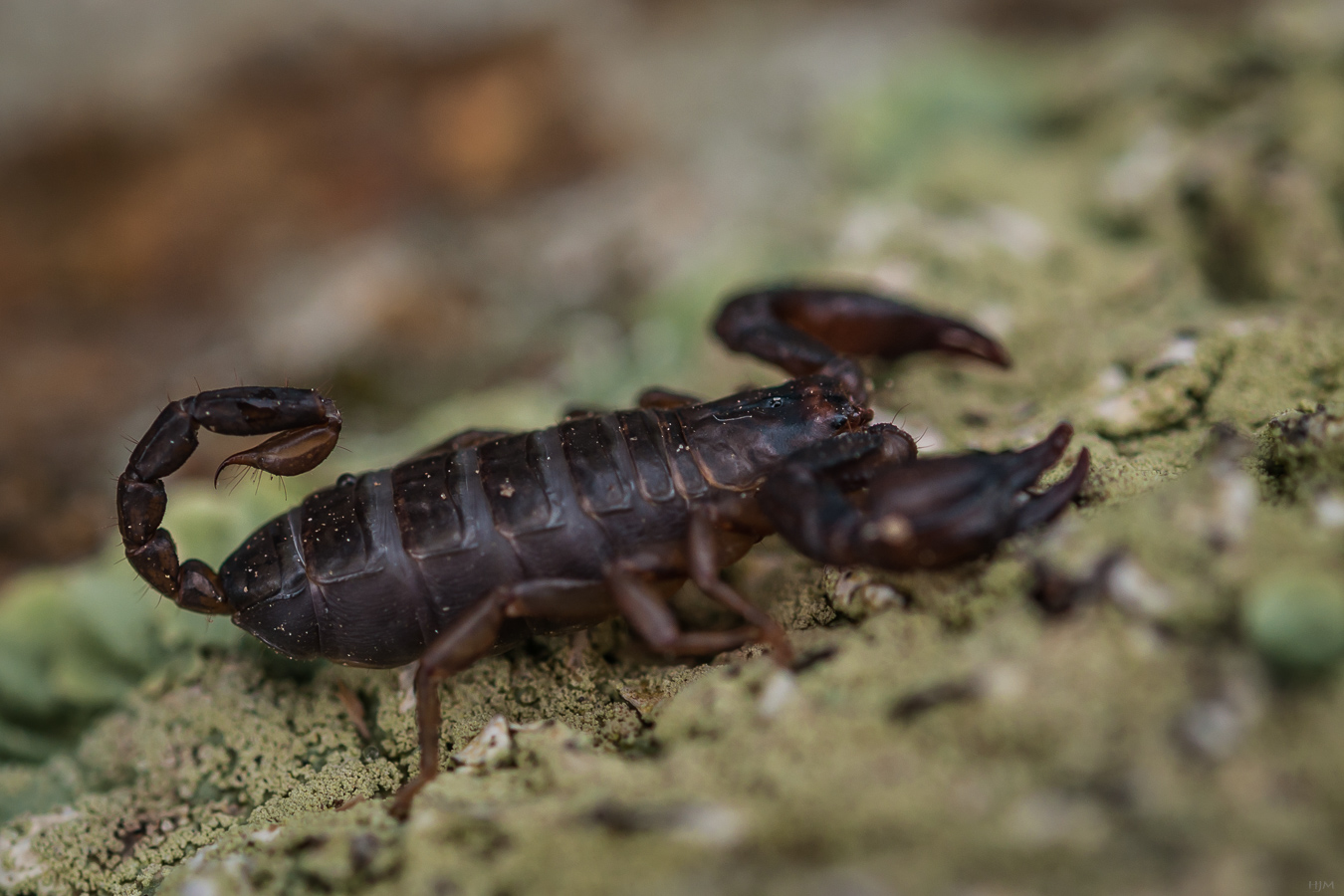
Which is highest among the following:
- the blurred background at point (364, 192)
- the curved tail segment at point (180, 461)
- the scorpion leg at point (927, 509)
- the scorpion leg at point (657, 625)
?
the blurred background at point (364, 192)

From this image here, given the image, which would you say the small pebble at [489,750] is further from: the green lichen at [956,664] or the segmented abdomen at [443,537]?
the segmented abdomen at [443,537]

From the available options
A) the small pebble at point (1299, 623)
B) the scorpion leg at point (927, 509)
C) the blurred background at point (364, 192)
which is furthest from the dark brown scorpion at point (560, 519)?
the blurred background at point (364, 192)

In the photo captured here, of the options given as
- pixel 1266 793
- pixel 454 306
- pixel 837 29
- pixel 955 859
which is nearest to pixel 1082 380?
pixel 1266 793

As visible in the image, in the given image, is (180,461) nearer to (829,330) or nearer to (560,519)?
(560,519)

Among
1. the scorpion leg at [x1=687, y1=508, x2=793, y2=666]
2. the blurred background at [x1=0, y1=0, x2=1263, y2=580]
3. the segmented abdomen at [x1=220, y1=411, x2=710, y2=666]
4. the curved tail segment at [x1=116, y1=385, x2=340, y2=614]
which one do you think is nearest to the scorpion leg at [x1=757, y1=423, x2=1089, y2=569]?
the scorpion leg at [x1=687, y1=508, x2=793, y2=666]

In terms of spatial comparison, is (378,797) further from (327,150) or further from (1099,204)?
(327,150)

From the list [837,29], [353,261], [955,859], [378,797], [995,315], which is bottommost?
[955,859]
